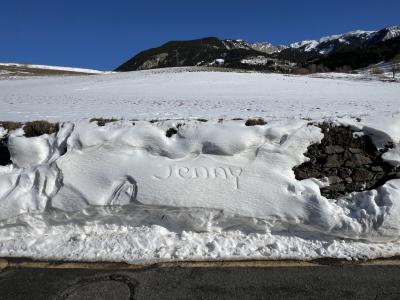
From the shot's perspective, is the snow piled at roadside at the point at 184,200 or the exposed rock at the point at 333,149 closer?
the snow piled at roadside at the point at 184,200

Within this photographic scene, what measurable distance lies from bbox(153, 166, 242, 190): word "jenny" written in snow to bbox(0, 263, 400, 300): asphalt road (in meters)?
1.38

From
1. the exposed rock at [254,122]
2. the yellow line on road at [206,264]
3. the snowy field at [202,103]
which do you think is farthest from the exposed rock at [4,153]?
the exposed rock at [254,122]

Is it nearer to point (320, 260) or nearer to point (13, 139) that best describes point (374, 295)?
point (320, 260)

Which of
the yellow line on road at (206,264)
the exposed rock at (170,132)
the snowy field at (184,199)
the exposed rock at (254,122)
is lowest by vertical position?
the yellow line on road at (206,264)

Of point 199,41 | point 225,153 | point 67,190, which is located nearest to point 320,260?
point 225,153

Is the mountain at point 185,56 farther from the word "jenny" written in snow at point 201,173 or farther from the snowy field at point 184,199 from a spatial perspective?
the word "jenny" written in snow at point 201,173

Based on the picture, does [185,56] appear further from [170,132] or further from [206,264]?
[206,264]

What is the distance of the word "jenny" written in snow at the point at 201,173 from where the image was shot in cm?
518

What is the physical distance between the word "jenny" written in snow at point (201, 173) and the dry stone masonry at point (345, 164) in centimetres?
96

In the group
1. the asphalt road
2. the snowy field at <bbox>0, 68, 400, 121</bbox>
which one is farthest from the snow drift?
the snowy field at <bbox>0, 68, 400, 121</bbox>

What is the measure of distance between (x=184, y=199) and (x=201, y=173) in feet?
1.61

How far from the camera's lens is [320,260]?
167 inches

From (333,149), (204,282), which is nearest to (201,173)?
(204,282)

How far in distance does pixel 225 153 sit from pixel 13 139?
10.6 ft
